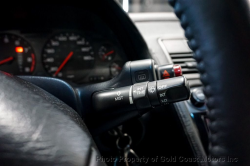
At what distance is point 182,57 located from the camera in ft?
4.25

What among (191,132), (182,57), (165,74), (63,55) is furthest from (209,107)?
(63,55)

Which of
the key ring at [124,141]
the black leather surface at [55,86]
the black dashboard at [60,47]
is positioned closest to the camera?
the black leather surface at [55,86]

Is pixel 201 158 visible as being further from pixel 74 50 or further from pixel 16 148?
pixel 74 50

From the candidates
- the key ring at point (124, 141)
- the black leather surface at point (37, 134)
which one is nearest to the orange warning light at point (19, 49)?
the key ring at point (124, 141)

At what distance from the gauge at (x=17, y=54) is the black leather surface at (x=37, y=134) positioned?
1181 millimetres

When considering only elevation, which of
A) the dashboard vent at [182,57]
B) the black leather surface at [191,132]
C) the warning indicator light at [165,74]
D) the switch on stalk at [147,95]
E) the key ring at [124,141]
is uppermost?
the switch on stalk at [147,95]

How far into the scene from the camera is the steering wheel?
353mm

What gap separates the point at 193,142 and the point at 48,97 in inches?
19.7

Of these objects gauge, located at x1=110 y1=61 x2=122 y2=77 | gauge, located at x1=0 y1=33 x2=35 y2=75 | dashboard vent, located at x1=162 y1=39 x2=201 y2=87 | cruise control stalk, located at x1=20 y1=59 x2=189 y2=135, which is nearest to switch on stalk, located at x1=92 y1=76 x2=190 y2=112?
cruise control stalk, located at x1=20 y1=59 x2=189 y2=135

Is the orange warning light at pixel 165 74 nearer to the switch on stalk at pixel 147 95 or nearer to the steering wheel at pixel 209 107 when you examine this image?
the switch on stalk at pixel 147 95

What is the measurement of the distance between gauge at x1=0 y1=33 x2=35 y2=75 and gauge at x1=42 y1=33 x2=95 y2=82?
73 mm

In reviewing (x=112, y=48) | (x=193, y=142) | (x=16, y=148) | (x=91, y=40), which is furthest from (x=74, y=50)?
(x=16, y=148)

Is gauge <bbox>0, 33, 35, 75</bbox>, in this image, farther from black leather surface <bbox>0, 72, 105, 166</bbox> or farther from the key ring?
black leather surface <bbox>0, 72, 105, 166</bbox>

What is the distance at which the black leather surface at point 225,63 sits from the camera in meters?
0.35
